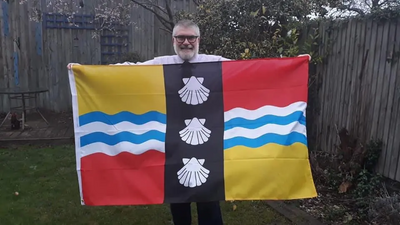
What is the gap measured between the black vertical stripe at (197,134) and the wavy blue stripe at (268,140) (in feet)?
0.29

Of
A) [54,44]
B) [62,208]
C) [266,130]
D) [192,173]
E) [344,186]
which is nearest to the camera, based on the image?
[192,173]

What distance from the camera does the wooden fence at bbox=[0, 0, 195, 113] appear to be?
7.76 meters

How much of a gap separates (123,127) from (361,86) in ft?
9.08

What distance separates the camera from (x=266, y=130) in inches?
107

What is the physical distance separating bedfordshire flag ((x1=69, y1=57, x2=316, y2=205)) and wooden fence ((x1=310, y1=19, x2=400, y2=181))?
1.48 metres

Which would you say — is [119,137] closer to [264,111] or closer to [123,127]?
[123,127]

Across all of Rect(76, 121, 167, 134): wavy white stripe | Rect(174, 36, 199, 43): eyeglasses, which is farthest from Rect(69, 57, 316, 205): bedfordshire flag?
Rect(174, 36, 199, 43): eyeglasses

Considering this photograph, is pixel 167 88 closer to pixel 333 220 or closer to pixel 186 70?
pixel 186 70

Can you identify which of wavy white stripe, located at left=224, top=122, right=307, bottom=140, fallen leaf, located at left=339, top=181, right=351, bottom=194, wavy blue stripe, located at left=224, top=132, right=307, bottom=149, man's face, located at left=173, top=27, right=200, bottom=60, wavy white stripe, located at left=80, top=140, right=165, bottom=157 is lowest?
fallen leaf, located at left=339, top=181, right=351, bottom=194

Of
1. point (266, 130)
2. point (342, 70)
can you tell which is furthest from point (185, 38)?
point (342, 70)

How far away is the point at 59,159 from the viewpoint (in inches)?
209

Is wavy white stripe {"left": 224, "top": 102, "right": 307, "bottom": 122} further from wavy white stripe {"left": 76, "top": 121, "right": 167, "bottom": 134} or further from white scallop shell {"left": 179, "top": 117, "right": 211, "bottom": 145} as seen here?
wavy white stripe {"left": 76, "top": 121, "right": 167, "bottom": 134}

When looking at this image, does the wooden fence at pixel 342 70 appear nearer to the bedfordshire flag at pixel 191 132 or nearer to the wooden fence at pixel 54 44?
the wooden fence at pixel 54 44

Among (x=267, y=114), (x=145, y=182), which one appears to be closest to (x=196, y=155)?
(x=145, y=182)
